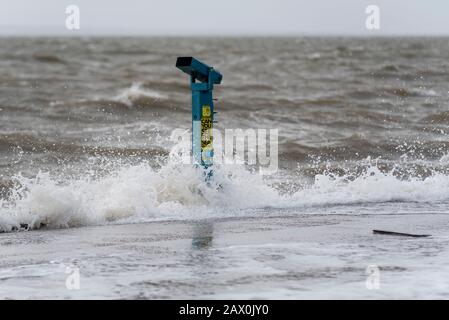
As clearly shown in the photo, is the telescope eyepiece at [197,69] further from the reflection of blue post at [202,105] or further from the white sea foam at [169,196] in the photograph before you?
the white sea foam at [169,196]

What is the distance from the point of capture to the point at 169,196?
1128 centimetres

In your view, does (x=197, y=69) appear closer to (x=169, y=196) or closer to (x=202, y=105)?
(x=202, y=105)

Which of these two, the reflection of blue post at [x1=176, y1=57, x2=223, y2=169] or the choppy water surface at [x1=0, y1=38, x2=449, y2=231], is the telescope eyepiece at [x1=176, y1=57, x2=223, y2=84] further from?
the choppy water surface at [x1=0, y1=38, x2=449, y2=231]

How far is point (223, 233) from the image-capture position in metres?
9.20

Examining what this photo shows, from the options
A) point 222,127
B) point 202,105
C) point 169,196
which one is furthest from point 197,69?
point 222,127

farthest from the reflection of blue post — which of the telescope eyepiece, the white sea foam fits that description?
the white sea foam

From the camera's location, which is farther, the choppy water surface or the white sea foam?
the choppy water surface

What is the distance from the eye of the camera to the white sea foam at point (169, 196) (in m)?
10.3

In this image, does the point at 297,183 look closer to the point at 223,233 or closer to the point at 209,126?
the point at 209,126

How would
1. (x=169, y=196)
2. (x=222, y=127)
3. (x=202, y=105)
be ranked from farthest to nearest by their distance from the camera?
1. (x=222, y=127)
2. (x=169, y=196)
3. (x=202, y=105)

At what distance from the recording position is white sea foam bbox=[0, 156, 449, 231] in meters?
10.3

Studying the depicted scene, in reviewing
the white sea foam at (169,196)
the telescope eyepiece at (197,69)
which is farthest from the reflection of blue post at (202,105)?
the white sea foam at (169,196)

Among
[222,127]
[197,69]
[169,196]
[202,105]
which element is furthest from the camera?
[222,127]
